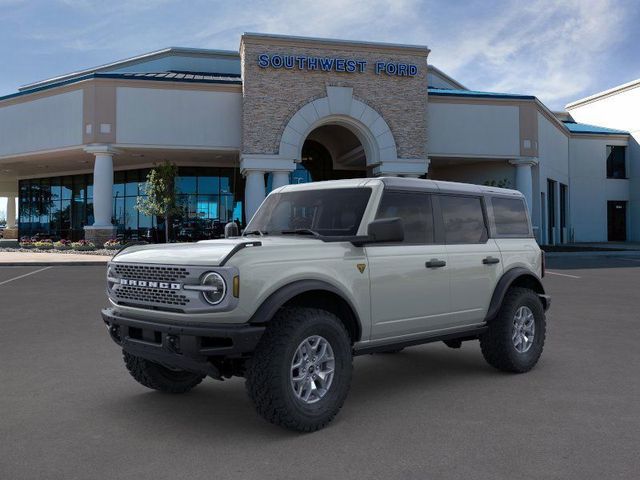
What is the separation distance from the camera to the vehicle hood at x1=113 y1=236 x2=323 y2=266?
4.25 metres

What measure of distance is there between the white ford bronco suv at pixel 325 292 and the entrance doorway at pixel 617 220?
144 ft

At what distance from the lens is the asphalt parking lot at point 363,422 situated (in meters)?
3.70

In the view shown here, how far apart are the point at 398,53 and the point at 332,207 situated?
26.3 metres

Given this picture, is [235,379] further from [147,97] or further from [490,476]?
[147,97]

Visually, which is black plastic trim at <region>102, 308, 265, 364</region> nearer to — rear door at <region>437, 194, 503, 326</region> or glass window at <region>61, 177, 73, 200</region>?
rear door at <region>437, 194, 503, 326</region>

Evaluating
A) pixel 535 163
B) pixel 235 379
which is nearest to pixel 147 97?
pixel 535 163

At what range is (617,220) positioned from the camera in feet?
151

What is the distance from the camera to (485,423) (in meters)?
4.52

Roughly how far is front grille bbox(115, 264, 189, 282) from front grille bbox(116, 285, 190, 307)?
9 cm

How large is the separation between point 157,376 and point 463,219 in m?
3.34

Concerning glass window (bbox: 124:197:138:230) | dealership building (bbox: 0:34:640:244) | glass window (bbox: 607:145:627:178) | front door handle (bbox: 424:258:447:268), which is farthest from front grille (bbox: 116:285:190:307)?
glass window (bbox: 607:145:627:178)

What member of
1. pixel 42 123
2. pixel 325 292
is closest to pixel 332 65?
pixel 42 123

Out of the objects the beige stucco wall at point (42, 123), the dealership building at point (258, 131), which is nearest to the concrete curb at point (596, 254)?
the dealership building at point (258, 131)

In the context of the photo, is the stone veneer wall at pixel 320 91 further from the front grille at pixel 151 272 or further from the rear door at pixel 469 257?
the front grille at pixel 151 272
